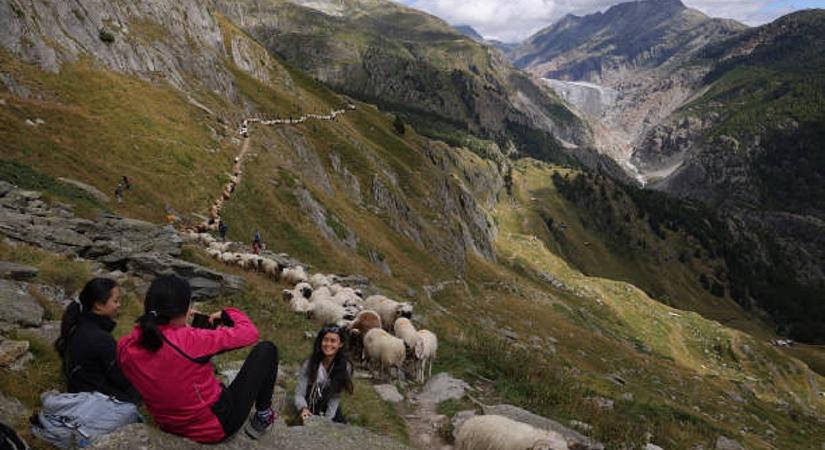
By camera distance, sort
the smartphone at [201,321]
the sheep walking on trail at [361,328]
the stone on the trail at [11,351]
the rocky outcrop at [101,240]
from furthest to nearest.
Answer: the rocky outcrop at [101,240]
the sheep walking on trail at [361,328]
the stone on the trail at [11,351]
the smartphone at [201,321]

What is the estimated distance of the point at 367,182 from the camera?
82.6m

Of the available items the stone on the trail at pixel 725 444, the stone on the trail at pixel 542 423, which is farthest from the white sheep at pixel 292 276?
the stone on the trail at pixel 725 444

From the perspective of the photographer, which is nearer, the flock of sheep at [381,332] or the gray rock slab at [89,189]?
the flock of sheep at [381,332]

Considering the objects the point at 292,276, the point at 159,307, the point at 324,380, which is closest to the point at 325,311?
the point at 292,276

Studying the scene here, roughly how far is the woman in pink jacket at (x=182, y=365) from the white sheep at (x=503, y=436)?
19.1ft

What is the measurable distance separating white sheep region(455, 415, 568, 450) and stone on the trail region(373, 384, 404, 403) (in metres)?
4.19

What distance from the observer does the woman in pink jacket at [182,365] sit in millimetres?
7148

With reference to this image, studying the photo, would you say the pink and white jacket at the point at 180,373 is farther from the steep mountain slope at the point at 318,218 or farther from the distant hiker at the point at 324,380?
the distant hiker at the point at 324,380

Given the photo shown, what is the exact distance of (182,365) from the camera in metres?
7.37

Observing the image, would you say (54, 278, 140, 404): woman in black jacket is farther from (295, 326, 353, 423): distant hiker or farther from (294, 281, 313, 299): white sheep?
(294, 281, 313, 299): white sheep

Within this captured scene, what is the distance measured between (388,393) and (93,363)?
9899mm

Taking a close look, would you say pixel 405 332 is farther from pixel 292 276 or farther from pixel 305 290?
pixel 292 276

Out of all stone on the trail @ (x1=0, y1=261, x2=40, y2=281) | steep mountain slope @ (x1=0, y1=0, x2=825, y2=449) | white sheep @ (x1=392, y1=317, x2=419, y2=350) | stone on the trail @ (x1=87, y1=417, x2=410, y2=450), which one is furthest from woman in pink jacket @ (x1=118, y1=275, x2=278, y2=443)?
white sheep @ (x1=392, y1=317, x2=419, y2=350)

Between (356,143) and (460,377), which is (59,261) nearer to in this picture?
(460,377)
